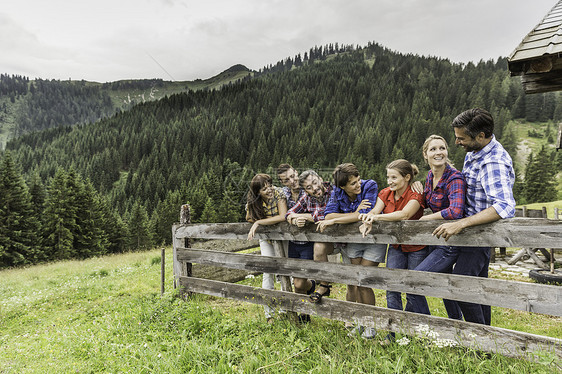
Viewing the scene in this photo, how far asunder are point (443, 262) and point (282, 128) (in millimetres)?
119261

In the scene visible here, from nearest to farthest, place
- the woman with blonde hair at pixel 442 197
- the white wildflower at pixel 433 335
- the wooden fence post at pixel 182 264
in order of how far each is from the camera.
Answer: the white wildflower at pixel 433 335, the woman with blonde hair at pixel 442 197, the wooden fence post at pixel 182 264

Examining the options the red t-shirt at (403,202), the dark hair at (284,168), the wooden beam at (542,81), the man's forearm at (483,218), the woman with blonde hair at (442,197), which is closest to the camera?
the man's forearm at (483,218)

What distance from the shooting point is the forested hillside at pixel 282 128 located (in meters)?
97.1

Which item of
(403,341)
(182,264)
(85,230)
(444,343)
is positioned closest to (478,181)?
(444,343)

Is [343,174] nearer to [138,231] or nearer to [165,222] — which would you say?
[138,231]

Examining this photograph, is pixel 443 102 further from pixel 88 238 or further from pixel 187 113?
pixel 88 238

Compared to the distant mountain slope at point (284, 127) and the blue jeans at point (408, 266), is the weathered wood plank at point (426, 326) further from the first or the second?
the distant mountain slope at point (284, 127)

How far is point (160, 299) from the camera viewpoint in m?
5.65

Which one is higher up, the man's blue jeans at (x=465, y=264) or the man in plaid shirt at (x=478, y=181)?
the man in plaid shirt at (x=478, y=181)

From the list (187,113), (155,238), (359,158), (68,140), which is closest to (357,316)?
(155,238)

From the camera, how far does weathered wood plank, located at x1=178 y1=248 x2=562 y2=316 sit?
8.37 ft

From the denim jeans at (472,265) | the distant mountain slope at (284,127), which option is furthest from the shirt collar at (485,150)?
the distant mountain slope at (284,127)

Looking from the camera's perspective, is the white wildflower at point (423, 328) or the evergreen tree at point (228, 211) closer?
the white wildflower at point (423, 328)

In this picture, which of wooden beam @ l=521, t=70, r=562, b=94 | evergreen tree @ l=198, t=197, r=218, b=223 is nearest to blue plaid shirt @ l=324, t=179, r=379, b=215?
wooden beam @ l=521, t=70, r=562, b=94
